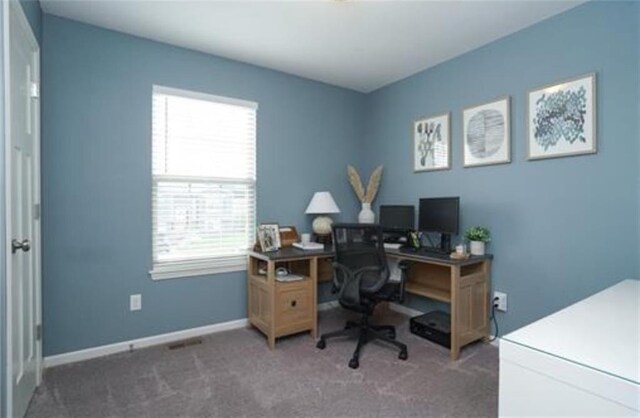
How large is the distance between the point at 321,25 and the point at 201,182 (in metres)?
1.61

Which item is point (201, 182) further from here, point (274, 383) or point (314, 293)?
point (274, 383)

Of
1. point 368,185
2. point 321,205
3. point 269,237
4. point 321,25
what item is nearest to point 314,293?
point 269,237

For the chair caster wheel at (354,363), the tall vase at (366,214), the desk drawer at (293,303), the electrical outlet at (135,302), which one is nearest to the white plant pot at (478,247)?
the tall vase at (366,214)

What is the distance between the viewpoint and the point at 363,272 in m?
2.61

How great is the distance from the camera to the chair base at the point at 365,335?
2.56 m

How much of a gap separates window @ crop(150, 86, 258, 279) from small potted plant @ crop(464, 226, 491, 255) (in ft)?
6.43

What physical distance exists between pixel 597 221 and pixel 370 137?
7.73ft

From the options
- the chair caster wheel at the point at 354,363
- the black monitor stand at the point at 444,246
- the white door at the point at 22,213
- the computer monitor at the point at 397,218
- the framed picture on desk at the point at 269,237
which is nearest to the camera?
the white door at the point at 22,213

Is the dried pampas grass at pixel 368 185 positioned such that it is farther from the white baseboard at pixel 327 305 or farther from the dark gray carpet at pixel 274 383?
the dark gray carpet at pixel 274 383

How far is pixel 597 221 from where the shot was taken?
7.39 feet

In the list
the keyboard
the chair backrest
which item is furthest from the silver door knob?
the keyboard

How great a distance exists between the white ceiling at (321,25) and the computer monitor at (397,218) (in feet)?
4.54

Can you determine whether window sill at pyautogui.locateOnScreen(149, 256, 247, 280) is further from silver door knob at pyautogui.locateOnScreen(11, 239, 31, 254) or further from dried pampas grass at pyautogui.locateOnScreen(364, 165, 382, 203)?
dried pampas grass at pyautogui.locateOnScreen(364, 165, 382, 203)

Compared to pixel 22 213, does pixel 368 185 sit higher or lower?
higher
